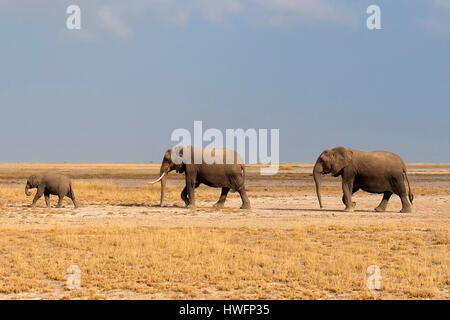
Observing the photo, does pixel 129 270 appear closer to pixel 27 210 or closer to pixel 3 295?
pixel 3 295

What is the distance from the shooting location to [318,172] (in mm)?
25453

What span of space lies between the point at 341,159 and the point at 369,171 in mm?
1306

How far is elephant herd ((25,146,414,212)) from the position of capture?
24250 millimetres

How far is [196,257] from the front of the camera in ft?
43.6

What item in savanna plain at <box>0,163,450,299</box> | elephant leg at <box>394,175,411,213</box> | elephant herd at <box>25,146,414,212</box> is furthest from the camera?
elephant herd at <box>25,146,414,212</box>

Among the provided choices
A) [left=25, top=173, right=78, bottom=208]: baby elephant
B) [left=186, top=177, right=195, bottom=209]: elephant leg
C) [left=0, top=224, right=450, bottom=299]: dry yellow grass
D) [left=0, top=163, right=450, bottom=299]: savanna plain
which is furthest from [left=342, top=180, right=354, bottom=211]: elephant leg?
[left=25, top=173, right=78, bottom=208]: baby elephant

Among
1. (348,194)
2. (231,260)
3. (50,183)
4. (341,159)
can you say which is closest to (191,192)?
(50,183)

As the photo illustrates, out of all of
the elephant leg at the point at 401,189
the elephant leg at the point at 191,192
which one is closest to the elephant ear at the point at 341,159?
the elephant leg at the point at 401,189

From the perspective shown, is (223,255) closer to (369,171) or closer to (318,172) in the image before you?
(369,171)

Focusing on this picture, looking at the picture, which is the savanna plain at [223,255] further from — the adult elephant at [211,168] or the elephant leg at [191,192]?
the adult elephant at [211,168]

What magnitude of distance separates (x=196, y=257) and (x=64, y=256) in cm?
318

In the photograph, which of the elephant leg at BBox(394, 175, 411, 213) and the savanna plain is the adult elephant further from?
the elephant leg at BBox(394, 175, 411, 213)

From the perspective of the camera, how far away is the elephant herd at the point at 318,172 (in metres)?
24.2
